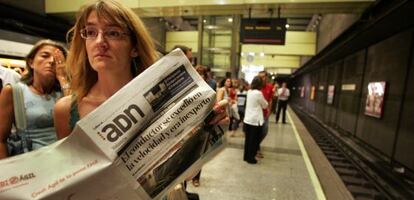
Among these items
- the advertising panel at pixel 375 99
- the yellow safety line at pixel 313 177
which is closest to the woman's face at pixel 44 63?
the yellow safety line at pixel 313 177

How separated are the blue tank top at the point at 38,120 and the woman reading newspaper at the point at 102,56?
0.80 metres

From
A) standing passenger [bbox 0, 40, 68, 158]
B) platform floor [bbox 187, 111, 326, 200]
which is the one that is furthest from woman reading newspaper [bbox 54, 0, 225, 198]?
platform floor [bbox 187, 111, 326, 200]

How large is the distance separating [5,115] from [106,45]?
114 centimetres

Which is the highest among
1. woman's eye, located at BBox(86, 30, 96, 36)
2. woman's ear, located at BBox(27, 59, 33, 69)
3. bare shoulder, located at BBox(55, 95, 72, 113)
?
woman's eye, located at BBox(86, 30, 96, 36)

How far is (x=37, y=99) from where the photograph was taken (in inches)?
63.4

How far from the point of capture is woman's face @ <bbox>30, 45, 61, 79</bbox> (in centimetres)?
167

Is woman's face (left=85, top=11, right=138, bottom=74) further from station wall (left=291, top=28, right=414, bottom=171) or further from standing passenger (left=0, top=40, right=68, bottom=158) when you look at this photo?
station wall (left=291, top=28, right=414, bottom=171)

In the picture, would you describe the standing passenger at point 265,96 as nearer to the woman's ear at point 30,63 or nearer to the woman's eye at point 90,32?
the woman's ear at point 30,63

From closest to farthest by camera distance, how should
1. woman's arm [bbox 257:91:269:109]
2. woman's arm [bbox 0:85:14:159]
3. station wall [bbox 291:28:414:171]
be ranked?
woman's arm [bbox 0:85:14:159] < woman's arm [bbox 257:91:269:109] < station wall [bbox 291:28:414:171]

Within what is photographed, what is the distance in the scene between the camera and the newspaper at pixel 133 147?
0.55 metres

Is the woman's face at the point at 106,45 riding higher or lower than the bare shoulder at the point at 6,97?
higher

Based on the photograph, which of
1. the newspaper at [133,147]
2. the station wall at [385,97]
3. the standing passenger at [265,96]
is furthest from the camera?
the station wall at [385,97]

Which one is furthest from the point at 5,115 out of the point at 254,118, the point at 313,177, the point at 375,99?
the point at 375,99

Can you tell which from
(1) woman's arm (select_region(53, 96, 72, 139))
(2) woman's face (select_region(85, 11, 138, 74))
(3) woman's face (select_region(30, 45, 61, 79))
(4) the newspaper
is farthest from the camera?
(3) woman's face (select_region(30, 45, 61, 79))
